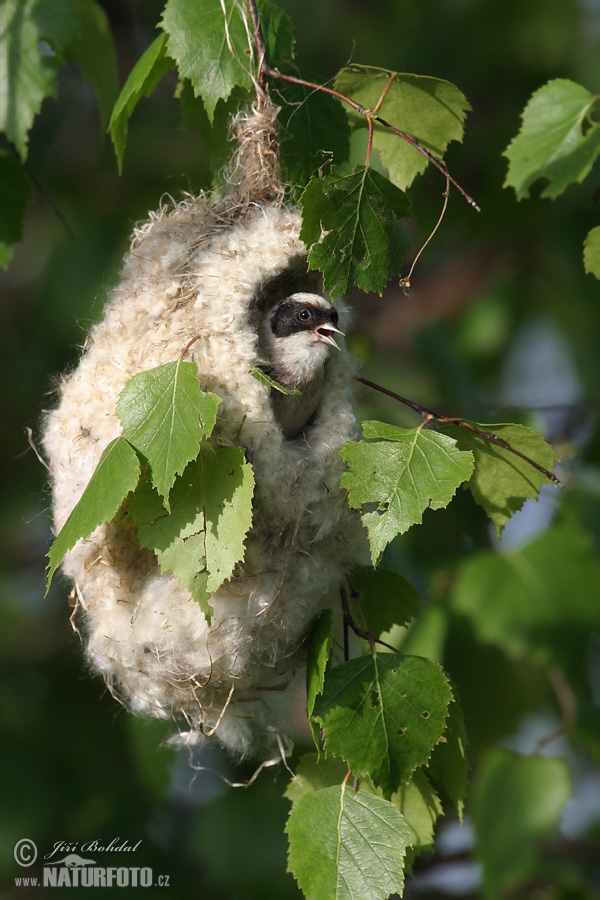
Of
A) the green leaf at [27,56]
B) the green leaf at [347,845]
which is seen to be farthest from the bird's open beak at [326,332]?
the green leaf at [347,845]

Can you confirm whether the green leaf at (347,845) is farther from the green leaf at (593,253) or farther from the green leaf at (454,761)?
the green leaf at (593,253)

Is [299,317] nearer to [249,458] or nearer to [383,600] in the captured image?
[249,458]

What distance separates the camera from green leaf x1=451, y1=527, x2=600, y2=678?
A: 3.64 m

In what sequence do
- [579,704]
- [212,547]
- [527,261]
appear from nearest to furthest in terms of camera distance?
1. [212,547]
2. [579,704]
3. [527,261]

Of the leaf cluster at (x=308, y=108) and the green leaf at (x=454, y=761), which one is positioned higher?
the leaf cluster at (x=308, y=108)

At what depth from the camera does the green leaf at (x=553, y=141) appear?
2.00 m

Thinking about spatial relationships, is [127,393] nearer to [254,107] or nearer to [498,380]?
[254,107]

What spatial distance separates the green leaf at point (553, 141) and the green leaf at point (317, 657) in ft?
3.32

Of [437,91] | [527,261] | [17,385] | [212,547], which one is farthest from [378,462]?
[527,261]

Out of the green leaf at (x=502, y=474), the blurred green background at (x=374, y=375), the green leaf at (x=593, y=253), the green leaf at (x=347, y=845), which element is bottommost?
the blurred green background at (x=374, y=375)

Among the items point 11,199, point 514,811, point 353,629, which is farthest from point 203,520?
point 514,811

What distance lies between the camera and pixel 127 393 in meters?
1.90

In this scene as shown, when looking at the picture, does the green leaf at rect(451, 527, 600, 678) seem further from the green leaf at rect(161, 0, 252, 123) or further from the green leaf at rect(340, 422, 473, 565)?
the green leaf at rect(161, 0, 252, 123)

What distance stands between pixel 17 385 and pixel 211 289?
3.97 metres
